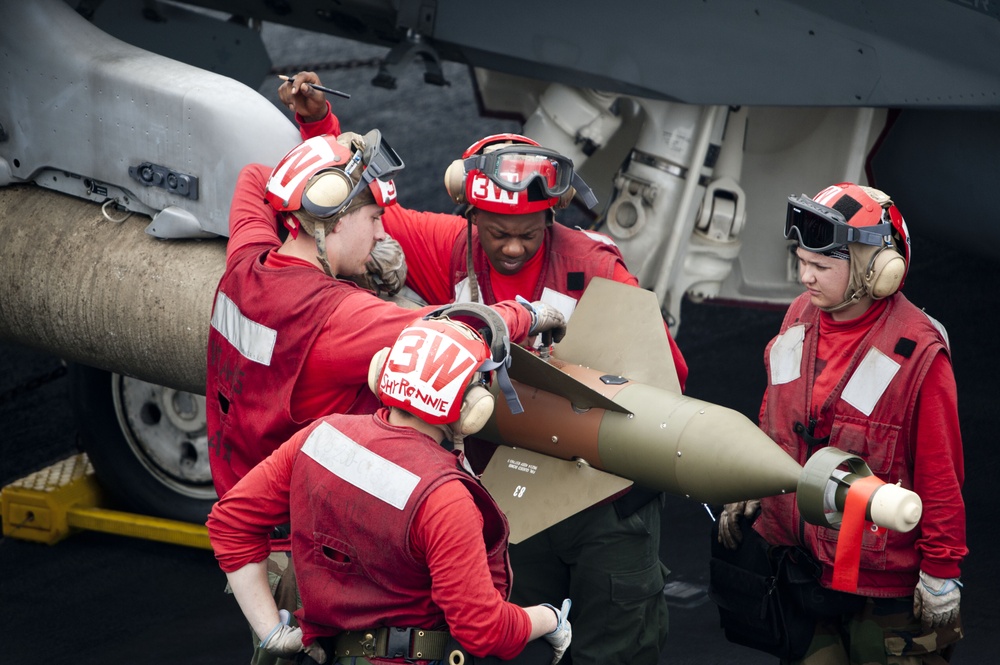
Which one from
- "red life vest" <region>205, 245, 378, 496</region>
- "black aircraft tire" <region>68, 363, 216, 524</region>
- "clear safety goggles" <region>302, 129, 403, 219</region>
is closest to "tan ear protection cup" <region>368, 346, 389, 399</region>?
"red life vest" <region>205, 245, 378, 496</region>

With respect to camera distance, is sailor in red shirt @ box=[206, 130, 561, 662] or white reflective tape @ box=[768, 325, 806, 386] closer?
sailor in red shirt @ box=[206, 130, 561, 662]

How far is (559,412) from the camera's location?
3.94 metres

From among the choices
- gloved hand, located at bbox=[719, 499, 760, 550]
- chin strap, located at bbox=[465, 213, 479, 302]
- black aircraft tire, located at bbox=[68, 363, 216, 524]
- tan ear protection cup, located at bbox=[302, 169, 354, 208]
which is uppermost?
tan ear protection cup, located at bbox=[302, 169, 354, 208]

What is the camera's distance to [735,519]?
4.04 meters

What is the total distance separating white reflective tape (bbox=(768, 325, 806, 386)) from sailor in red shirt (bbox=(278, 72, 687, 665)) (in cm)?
36

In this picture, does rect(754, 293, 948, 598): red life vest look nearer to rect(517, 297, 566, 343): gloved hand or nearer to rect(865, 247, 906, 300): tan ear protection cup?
rect(865, 247, 906, 300): tan ear protection cup

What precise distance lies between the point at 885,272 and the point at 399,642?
1.72 meters

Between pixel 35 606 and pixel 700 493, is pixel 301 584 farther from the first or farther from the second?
pixel 35 606

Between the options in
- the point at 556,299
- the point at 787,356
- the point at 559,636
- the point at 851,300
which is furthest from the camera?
the point at 556,299

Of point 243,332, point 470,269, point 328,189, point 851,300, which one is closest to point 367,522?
point 243,332

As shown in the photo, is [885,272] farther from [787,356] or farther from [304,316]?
[304,316]

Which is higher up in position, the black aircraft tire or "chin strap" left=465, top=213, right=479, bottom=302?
"chin strap" left=465, top=213, right=479, bottom=302

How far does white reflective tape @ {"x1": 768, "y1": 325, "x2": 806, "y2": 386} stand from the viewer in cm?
386

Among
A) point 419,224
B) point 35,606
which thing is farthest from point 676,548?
point 35,606
